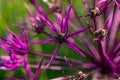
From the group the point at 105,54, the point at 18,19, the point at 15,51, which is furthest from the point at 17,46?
the point at 18,19

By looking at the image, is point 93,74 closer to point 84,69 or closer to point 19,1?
point 84,69

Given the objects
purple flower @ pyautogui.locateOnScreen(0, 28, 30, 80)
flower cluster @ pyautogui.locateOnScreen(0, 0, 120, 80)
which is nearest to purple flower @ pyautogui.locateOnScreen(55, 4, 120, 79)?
flower cluster @ pyautogui.locateOnScreen(0, 0, 120, 80)

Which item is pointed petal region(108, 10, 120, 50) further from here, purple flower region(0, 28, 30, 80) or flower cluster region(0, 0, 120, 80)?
purple flower region(0, 28, 30, 80)

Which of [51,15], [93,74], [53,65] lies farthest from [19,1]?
[93,74]

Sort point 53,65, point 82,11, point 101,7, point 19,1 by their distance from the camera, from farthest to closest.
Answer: point 19,1, point 82,11, point 53,65, point 101,7

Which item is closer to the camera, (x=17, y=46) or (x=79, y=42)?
(x=17, y=46)

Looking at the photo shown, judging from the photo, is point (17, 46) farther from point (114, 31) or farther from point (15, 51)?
point (114, 31)

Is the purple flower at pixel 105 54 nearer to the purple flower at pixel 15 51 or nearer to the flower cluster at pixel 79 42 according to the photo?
the flower cluster at pixel 79 42

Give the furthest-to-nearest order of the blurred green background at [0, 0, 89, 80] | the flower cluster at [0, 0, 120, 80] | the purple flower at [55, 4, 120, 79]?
the blurred green background at [0, 0, 89, 80] < the purple flower at [55, 4, 120, 79] < the flower cluster at [0, 0, 120, 80]
